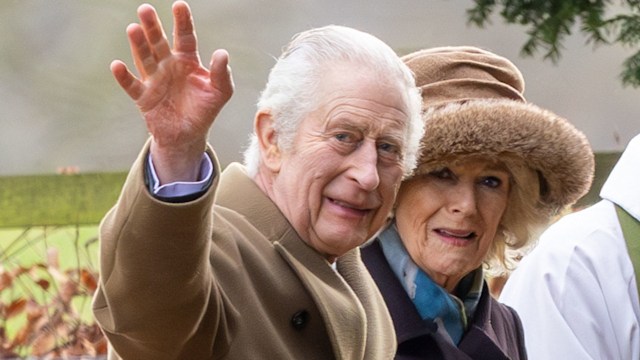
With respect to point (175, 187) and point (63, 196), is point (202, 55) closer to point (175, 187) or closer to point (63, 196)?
point (63, 196)

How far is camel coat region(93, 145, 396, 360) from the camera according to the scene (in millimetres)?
2424

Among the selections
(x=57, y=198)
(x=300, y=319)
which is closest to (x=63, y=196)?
(x=57, y=198)

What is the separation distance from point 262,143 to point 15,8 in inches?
257

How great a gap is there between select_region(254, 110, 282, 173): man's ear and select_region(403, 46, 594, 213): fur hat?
36.7 inches

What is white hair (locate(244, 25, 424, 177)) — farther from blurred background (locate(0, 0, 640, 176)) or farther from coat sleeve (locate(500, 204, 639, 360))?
blurred background (locate(0, 0, 640, 176))

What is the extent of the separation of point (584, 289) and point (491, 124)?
0.58m

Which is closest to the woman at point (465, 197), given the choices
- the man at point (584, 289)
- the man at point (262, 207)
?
the man at point (584, 289)

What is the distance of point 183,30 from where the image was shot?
2.42 meters

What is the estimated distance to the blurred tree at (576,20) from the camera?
6.80m

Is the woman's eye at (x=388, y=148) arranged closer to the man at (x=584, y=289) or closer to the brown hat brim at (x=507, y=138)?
the brown hat brim at (x=507, y=138)

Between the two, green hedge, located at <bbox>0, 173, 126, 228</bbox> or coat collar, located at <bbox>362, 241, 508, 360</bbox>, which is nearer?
coat collar, located at <bbox>362, 241, 508, 360</bbox>

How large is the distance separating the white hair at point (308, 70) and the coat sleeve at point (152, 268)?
626mm

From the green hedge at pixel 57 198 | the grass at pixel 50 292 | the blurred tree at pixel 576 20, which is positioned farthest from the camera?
the green hedge at pixel 57 198

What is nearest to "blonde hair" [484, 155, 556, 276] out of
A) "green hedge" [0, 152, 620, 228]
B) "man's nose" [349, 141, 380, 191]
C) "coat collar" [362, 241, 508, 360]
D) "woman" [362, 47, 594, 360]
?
"woman" [362, 47, 594, 360]
